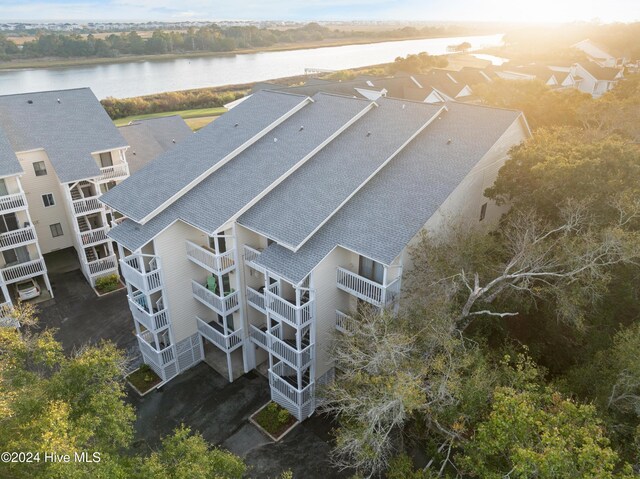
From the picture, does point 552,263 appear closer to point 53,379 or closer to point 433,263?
point 433,263

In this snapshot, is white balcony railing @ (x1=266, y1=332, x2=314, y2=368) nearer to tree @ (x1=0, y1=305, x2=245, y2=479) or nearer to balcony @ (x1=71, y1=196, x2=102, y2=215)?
tree @ (x1=0, y1=305, x2=245, y2=479)

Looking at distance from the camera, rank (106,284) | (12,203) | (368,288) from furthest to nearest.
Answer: (106,284) → (12,203) → (368,288)

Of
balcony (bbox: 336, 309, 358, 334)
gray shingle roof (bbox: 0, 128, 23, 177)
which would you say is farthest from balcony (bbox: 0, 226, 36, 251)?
balcony (bbox: 336, 309, 358, 334)

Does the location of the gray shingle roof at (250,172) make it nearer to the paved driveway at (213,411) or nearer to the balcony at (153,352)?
the balcony at (153,352)

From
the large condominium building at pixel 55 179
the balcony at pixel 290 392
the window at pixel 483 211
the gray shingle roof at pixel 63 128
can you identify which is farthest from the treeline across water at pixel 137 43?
the window at pixel 483 211

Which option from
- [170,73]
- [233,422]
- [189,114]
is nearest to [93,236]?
[233,422]

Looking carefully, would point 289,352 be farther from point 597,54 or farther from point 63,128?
point 597,54

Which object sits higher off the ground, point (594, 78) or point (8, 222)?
point (594, 78)
